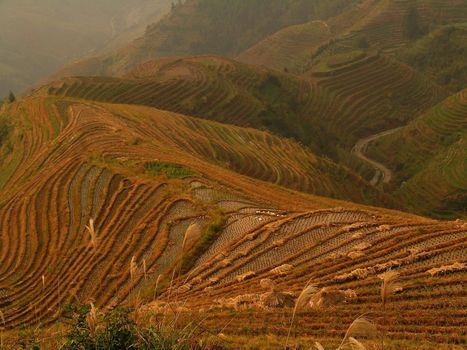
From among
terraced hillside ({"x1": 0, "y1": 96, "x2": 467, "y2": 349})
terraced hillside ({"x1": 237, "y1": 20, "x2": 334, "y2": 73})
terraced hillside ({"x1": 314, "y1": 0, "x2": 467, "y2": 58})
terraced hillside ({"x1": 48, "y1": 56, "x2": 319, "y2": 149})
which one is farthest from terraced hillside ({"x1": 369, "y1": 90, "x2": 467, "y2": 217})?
terraced hillside ({"x1": 237, "y1": 20, "x2": 334, "y2": 73})

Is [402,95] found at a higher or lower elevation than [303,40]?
lower

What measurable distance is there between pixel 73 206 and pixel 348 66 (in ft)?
340

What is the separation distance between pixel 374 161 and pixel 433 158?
15961 mm

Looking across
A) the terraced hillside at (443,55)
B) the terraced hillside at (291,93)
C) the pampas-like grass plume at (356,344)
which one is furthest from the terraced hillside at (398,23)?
the pampas-like grass plume at (356,344)

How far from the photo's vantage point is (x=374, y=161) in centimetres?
9425

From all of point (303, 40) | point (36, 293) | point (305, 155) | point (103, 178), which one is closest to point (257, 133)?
point (305, 155)

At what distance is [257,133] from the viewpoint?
208 ft

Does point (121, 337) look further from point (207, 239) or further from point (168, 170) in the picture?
point (168, 170)

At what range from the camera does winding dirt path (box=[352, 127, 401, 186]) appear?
279 feet

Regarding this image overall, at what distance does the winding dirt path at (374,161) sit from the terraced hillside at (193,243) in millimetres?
54707

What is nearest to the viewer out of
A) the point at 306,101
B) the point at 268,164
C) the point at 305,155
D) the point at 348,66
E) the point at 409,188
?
the point at 268,164

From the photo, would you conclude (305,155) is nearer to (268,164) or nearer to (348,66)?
(268,164)

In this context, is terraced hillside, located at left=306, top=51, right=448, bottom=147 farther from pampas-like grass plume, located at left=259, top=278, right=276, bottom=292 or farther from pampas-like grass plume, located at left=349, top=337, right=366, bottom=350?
pampas-like grass plume, located at left=349, top=337, right=366, bottom=350

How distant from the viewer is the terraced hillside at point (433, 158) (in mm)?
67125
